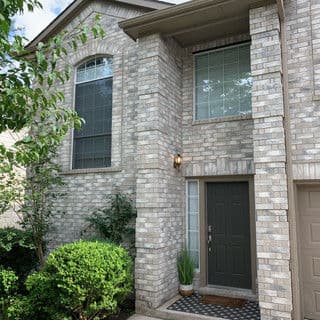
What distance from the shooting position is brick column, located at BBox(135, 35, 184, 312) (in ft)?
17.5

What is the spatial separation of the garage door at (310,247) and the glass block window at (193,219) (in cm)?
189

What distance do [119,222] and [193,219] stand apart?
145 centimetres

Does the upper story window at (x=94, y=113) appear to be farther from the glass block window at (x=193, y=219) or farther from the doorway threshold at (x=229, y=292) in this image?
the doorway threshold at (x=229, y=292)

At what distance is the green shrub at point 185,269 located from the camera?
5.84m

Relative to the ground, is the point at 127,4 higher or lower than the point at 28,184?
higher

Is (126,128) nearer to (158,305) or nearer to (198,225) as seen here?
(198,225)

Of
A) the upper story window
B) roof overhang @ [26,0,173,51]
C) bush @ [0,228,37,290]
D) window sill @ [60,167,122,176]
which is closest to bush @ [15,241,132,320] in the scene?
bush @ [0,228,37,290]

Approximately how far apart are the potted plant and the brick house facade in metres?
0.19

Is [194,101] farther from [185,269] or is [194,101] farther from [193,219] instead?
[185,269]

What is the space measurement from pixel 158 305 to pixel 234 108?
376cm

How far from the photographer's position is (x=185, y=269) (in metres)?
5.87

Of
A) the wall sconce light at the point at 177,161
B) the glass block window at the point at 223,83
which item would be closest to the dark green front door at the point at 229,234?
the wall sconce light at the point at 177,161

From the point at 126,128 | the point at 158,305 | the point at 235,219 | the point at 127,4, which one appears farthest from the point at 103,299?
the point at 127,4

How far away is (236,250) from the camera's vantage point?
584 cm
